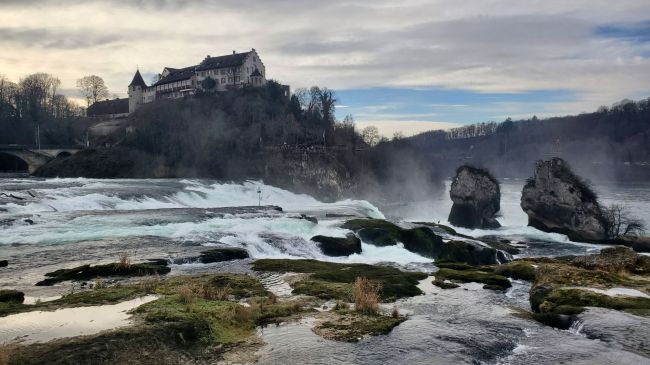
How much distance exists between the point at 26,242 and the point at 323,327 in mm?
24441

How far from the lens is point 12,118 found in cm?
12188

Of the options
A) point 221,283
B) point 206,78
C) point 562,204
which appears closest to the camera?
point 221,283

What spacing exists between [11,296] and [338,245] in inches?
805

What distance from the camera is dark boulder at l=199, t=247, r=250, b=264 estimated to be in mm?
27016

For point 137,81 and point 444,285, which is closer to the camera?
point 444,285

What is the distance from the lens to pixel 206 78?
13000 cm

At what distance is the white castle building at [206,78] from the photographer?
426 feet

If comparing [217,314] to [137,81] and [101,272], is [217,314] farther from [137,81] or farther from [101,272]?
[137,81]

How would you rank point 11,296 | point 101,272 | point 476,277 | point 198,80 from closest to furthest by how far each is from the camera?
1. point 11,296
2. point 101,272
3. point 476,277
4. point 198,80

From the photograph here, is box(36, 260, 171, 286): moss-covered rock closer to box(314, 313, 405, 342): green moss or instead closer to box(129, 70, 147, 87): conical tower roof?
box(314, 313, 405, 342): green moss

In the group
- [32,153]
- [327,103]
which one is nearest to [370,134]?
[327,103]

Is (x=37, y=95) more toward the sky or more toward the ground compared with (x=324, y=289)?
more toward the sky

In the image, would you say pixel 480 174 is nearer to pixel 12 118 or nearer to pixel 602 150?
pixel 12 118

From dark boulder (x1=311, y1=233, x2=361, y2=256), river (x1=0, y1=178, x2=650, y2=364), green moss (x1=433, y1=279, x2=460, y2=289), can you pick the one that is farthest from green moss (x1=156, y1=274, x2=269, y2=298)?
dark boulder (x1=311, y1=233, x2=361, y2=256)
